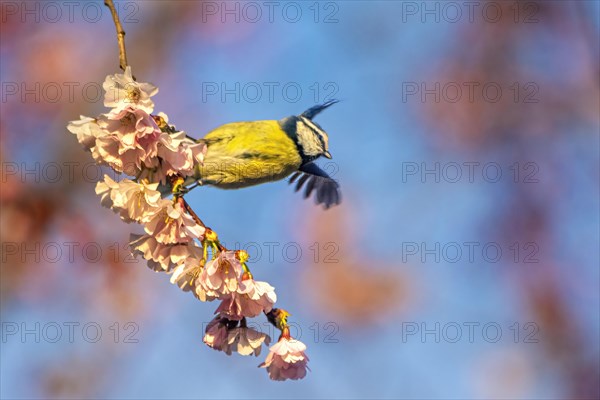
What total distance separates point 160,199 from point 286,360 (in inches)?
23.3

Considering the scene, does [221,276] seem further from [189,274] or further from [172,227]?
[172,227]

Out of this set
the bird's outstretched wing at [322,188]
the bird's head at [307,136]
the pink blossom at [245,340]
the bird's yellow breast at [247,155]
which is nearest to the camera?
the pink blossom at [245,340]

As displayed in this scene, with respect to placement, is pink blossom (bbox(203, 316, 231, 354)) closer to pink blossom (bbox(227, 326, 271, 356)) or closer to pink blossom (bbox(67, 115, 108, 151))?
pink blossom (bbox(227, 326, 271, 356))

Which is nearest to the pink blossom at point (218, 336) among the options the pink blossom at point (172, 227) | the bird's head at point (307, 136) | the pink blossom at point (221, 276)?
the pink blossom at point (221, 276)

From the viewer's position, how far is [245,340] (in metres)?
2.05

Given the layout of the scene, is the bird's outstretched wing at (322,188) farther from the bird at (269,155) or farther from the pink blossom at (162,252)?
the pink blossom at (162,252)

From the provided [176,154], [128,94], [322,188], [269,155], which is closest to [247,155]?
[269,155]

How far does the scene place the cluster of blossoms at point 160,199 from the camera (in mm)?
1878

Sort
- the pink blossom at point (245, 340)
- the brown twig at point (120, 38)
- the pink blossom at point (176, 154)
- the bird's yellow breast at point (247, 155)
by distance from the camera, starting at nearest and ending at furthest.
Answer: the brown twig at point (120, 38), the pink blossom at point (176, 154), the pink blossom at point (245, 340), the bird's yellow breast at point (247, 155)

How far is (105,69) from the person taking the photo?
175 inches

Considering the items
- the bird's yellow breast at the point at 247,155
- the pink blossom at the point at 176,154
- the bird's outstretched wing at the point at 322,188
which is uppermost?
the bird's outstretched wing at the point at 322,188

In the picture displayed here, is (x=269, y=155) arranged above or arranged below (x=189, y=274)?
above

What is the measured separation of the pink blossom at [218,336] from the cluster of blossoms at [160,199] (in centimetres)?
2

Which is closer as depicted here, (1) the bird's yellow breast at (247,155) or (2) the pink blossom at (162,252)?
(2) the pink blossom at (162,252)
